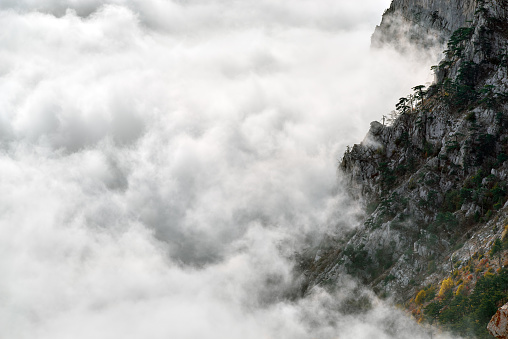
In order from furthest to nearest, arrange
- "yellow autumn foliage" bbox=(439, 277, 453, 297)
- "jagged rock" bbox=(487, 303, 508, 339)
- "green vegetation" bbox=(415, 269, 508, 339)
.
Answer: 1. "yellow autumn foliage" bbox=(439, 277, 453, 297)
2. "green vegetation" bbox=(415, 269, 508, 339)
3. "jagged rock" bbox=(487, 303, 508, 339)

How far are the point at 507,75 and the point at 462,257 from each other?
92.1 metres

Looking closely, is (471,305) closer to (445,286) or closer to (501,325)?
(445,286)

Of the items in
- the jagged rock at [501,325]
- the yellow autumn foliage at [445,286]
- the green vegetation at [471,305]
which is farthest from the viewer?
the yellow autumn foliage at [445,286]

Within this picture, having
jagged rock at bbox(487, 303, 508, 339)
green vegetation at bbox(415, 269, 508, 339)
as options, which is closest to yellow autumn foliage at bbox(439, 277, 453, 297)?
green vegetation at bbox(415, 269, 508, 339)

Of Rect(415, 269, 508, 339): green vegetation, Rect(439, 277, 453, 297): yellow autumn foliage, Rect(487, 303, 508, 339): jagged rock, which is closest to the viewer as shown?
Rect(487, 303, 508, 339): jagged rock

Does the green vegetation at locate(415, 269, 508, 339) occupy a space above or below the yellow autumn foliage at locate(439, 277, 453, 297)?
below

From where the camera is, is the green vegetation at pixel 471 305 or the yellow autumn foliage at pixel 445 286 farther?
the yellow autumn foliage at pixel 445 286

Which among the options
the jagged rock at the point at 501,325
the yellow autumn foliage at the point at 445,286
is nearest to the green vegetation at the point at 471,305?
the yellow autumn foliage at the point at 445,286

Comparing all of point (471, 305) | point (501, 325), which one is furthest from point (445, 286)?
point (501, 325)

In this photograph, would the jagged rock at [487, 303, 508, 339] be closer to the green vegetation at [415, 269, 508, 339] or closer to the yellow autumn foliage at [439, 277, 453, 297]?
the green vegetation at [415, 269, 508, 339]

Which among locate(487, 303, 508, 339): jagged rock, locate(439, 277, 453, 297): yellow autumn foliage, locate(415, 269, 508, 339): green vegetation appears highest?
locate(439, 277, 453, 297): yellow autumn foliage

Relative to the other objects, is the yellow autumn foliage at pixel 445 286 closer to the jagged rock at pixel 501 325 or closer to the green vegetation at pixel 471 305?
the green vegetation at pixel 471 305

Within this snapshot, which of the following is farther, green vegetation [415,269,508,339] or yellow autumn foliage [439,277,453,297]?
yellow autumn foliage [439,277,453,297]

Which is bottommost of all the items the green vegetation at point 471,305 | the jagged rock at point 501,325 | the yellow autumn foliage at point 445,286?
the jagged rock at point 501,325
